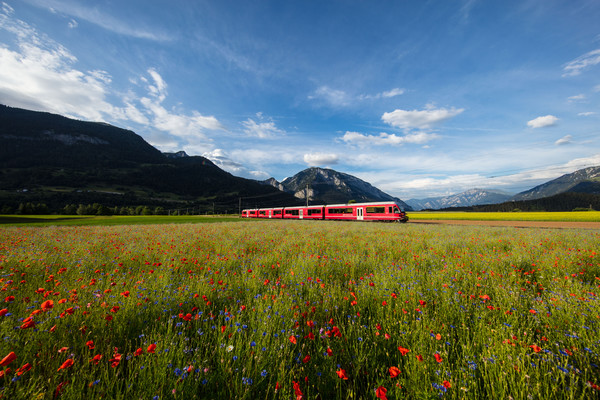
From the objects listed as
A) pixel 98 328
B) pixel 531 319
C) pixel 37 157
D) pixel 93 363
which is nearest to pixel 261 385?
pixel 93 363

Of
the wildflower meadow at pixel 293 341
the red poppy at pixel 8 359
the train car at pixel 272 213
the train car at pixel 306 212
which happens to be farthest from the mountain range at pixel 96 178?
the red poppy at pixel 8 359

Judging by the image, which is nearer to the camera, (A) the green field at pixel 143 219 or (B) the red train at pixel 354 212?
(A) the green field at pixel 143 219

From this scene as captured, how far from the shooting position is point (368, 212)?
28641 millimetres

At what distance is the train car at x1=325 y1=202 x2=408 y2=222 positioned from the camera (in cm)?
2630

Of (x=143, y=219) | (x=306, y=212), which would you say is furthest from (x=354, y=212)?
(x=143, y=219)

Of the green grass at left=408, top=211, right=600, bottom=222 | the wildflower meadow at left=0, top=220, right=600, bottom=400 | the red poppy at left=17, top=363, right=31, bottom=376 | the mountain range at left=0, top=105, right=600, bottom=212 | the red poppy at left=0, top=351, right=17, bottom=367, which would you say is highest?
the mountain range at left=0, top=105, right=600, bottom=212

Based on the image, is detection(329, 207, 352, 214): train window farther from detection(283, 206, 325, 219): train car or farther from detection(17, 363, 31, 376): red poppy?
detection(17, 363, 31, 376): red poppy


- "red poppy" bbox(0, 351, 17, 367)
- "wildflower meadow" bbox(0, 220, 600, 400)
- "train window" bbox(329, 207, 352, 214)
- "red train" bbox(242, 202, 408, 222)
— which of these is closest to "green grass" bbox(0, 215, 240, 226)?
"red train" bbox(242, 202, 408, 222)

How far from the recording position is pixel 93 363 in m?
1.53

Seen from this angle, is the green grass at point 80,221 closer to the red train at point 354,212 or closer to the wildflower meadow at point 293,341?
the red train at point 354,212

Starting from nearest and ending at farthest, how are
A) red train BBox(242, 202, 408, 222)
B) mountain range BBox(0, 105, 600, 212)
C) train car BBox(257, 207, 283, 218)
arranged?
red train BBox(242, 202, 408, 222) < train car BBox(257, 207, 283, 218) < mountain range BBox(0, 105, 600, 212)

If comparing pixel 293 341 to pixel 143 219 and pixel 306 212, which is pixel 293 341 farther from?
pixel 143 219

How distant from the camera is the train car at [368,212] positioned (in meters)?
26.3

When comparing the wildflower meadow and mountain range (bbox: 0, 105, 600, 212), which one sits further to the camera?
mountain range (bbox: 0, 105, 600, 212)
